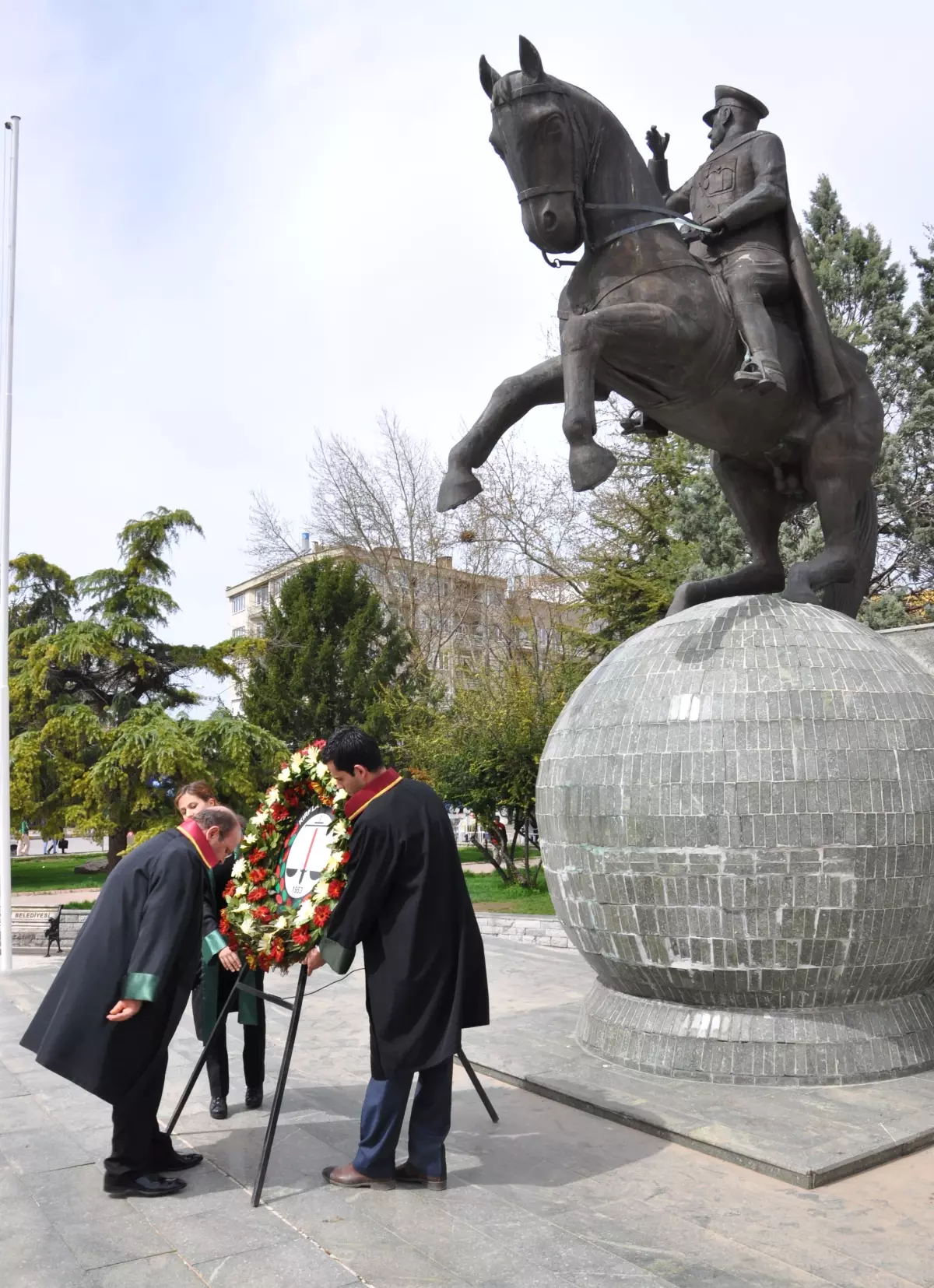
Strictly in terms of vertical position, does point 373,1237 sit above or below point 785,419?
below

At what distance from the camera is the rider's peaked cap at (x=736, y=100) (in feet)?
25.3

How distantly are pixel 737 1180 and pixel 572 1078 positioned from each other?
1457mm

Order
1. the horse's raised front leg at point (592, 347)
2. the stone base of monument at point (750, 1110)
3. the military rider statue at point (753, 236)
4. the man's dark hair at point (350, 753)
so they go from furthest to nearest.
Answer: the military rider statue at point (753, 236), the horse's raised front leg at point (592, 347), the stone base of monument at point (750, 1110), the man's dark hair at point (350, 753)

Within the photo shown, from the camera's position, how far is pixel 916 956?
19.4 feet

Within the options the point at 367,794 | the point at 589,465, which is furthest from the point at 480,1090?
the point at 589,465

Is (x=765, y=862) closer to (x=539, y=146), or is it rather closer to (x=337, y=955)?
Answer: (x=337, y=955)

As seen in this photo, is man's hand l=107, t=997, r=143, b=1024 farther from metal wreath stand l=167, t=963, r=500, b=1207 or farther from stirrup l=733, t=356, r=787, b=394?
stirrup l=733, t=356, r=787, b=394

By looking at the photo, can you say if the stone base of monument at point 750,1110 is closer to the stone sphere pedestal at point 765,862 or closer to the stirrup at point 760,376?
the stone sphere pedestal at point 765,862

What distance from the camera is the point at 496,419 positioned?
7016mm

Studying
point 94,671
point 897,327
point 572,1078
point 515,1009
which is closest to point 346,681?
point 94,671

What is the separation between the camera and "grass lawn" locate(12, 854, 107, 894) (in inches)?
1071

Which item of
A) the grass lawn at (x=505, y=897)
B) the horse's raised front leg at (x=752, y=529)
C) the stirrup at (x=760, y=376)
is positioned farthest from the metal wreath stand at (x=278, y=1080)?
the grass lawn at (x=505, y=897)

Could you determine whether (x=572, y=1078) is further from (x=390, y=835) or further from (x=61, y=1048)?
(x=61, y=1048)

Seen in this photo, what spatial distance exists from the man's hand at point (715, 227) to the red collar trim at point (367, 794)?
4713mm
